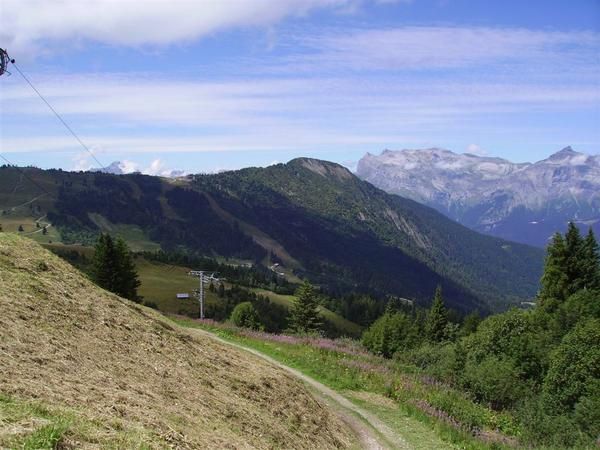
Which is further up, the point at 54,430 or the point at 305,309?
the point at 54,430

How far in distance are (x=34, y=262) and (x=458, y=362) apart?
3048 centimetres

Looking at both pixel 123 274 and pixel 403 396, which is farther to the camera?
pixel 123 274

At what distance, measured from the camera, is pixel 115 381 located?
522 inches

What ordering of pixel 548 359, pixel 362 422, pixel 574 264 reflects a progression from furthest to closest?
pixel 574 264 < pixel 548 359 < pixel 362 422

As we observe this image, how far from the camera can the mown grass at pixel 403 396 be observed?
69.0ft

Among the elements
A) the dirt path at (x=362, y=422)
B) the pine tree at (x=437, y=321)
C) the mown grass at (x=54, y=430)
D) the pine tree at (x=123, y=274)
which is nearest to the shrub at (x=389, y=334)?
the pine tree at (x=437, y=321)

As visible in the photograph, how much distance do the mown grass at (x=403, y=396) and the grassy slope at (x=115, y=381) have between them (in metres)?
3.93

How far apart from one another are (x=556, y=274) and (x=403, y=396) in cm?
3542

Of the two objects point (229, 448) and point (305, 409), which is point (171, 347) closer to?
point (305, 409)

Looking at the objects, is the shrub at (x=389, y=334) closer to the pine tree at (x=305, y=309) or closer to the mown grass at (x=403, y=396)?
the pine tree at (x=305, y=309)

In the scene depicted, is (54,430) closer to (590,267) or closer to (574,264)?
(574,264)

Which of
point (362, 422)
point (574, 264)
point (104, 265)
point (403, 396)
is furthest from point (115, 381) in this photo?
point (104, 265)

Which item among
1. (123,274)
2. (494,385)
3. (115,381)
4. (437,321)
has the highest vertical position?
(115,381)

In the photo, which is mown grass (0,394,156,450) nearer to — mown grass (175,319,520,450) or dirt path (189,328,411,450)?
dirt path (189,328,411,450)
